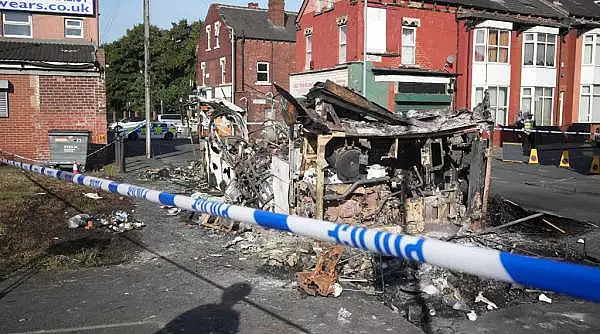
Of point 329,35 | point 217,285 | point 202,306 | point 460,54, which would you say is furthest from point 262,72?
point 202,306

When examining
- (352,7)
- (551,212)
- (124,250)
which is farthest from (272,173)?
(352,7)

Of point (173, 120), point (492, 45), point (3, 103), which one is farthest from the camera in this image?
point (173, 120)

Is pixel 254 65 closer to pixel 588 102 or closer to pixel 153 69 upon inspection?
pixel 588 102

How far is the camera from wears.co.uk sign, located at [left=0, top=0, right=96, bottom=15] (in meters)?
20.7

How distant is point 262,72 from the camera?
1569 inches

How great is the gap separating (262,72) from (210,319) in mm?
35163

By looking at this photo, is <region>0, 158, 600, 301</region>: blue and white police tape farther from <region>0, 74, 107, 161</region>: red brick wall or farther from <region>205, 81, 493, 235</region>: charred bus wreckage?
<region>0, 74, 107, 161</region>: red brick wall

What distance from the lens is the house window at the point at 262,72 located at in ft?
130

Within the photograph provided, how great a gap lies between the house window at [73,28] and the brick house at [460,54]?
476 inches

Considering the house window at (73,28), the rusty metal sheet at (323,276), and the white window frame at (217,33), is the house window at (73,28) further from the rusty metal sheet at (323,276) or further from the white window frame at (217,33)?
the white window frame at (217,33)

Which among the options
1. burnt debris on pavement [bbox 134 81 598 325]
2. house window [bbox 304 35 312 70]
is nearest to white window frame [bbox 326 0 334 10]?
house window [bbox 304 35 312 70]

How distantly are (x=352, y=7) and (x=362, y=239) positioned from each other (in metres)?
25.1

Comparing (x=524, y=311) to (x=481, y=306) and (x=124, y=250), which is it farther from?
(x=124, y=250)

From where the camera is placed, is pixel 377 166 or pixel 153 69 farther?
pixel 153 69
